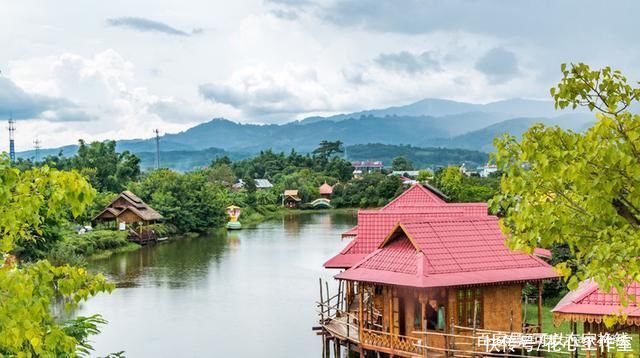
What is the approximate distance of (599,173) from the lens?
15.0 ft

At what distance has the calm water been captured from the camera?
61.8ft

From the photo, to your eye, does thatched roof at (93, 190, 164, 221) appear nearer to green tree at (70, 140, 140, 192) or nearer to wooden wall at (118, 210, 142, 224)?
wooden wall at (118, 210, 142, 224)

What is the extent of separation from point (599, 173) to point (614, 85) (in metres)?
0.73

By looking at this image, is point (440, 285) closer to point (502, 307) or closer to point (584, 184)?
point (502, 307)

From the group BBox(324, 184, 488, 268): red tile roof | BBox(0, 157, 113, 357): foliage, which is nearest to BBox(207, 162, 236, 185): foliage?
BBox(324, 184, 488, 268): red tile roof

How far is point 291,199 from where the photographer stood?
245 ft

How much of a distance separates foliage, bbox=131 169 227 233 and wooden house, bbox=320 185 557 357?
32.7m

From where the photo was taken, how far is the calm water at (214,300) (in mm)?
18828

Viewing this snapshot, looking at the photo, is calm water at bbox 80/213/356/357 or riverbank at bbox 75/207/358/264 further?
riverbank at bbox 75/207/358/264

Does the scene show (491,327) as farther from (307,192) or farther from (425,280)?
(307,192)

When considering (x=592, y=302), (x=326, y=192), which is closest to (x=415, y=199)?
(x=592, y=302)

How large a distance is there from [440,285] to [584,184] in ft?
29.1

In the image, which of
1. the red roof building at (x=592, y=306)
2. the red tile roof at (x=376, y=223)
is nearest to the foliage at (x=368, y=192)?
the red tile roof at (x=376, y=223)

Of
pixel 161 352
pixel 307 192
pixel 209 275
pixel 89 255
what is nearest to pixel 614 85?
pixel 161 352
